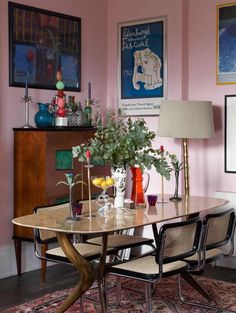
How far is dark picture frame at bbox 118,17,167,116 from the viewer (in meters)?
5.41

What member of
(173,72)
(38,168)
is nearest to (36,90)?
(38,168)

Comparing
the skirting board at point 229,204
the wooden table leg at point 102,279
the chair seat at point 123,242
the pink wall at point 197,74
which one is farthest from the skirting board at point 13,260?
the skirting board at point 229,204

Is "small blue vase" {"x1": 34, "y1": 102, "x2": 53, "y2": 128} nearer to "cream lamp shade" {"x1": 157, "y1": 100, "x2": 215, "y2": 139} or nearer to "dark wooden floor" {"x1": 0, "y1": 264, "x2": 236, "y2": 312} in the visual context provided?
"cream lamp shade" {"x1": 157, "y1": 100, "x2": 215, "y2": 139}

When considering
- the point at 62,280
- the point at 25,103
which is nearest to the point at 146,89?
the point at 25,103

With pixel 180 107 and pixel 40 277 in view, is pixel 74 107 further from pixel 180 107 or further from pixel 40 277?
pixel 40 277

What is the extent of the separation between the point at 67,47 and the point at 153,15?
2.96 ft

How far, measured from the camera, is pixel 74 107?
17.1ft

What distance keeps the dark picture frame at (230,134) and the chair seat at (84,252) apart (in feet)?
5.48

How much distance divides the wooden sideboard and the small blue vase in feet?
0.57

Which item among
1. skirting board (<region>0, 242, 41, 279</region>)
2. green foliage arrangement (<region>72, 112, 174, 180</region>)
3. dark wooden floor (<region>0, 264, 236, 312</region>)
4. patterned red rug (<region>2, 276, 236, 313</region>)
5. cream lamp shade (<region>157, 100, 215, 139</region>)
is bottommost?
dark wooden floor (<region>0, 264, 236, 312</region>)

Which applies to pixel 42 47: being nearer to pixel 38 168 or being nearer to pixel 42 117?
pixel 42 117

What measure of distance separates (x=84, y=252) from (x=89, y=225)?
24.0 inches

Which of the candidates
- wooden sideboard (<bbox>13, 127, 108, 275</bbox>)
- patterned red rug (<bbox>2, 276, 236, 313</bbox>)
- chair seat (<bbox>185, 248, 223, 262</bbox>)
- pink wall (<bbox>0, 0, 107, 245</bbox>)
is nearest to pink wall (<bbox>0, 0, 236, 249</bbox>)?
pink wall (<bbox>0, 0, 107, 245</bbox>)

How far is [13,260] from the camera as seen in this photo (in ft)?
16.0
